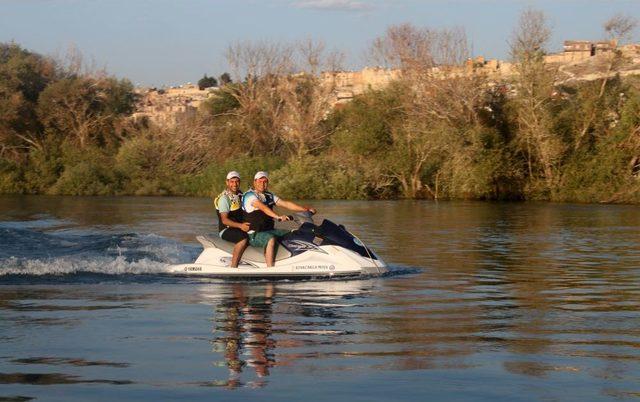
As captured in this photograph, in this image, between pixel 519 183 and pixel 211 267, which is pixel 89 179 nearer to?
pixel 519 183

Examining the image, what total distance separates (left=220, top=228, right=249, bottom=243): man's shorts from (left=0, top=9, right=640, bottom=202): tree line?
115 feet

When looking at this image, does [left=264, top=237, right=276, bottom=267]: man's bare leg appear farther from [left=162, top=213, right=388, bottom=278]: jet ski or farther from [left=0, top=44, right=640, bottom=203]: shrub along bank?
[left=0, top=44, right=640, bottom=203]: shrub along bank

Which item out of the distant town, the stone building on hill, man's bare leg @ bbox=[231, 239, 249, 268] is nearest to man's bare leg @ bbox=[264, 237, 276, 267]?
man's bare leg @ bbox=[231, 239, 249, 268]

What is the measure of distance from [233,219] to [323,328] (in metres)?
5.73

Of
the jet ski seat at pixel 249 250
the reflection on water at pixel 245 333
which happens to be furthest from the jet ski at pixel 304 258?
the reflection on water at pixel 245 333

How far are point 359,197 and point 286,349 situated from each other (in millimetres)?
42805

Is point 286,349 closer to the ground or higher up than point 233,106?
Result: closer to the ground

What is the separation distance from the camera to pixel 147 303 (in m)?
13.3

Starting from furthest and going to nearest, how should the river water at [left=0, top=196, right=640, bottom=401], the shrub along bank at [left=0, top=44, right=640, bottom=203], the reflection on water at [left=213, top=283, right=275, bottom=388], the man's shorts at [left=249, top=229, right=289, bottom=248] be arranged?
1. the shrub along bank at [left=0, top=44, right=640, bottom=203]
2. the man's shorts at [left=249, top=229, right=289, bottom=248]
3. the reflection on water at [left=213, top=283, right=275, bottom=388]
4. the river water at [left=0, top=196, right=640, bottom=401]

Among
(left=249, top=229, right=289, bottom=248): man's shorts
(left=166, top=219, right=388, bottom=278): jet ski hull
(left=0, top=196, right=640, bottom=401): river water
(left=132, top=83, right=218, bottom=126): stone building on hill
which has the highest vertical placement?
(left=132, top=83, right=218, bottom=126): stone building on hill

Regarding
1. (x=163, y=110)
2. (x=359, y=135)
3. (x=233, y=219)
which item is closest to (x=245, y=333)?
(x=233, y=219)

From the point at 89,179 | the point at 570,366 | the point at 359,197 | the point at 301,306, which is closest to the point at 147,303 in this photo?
the point at 301,306

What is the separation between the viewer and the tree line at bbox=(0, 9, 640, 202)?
2039 inches

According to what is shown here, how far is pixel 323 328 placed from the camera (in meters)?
11.2
